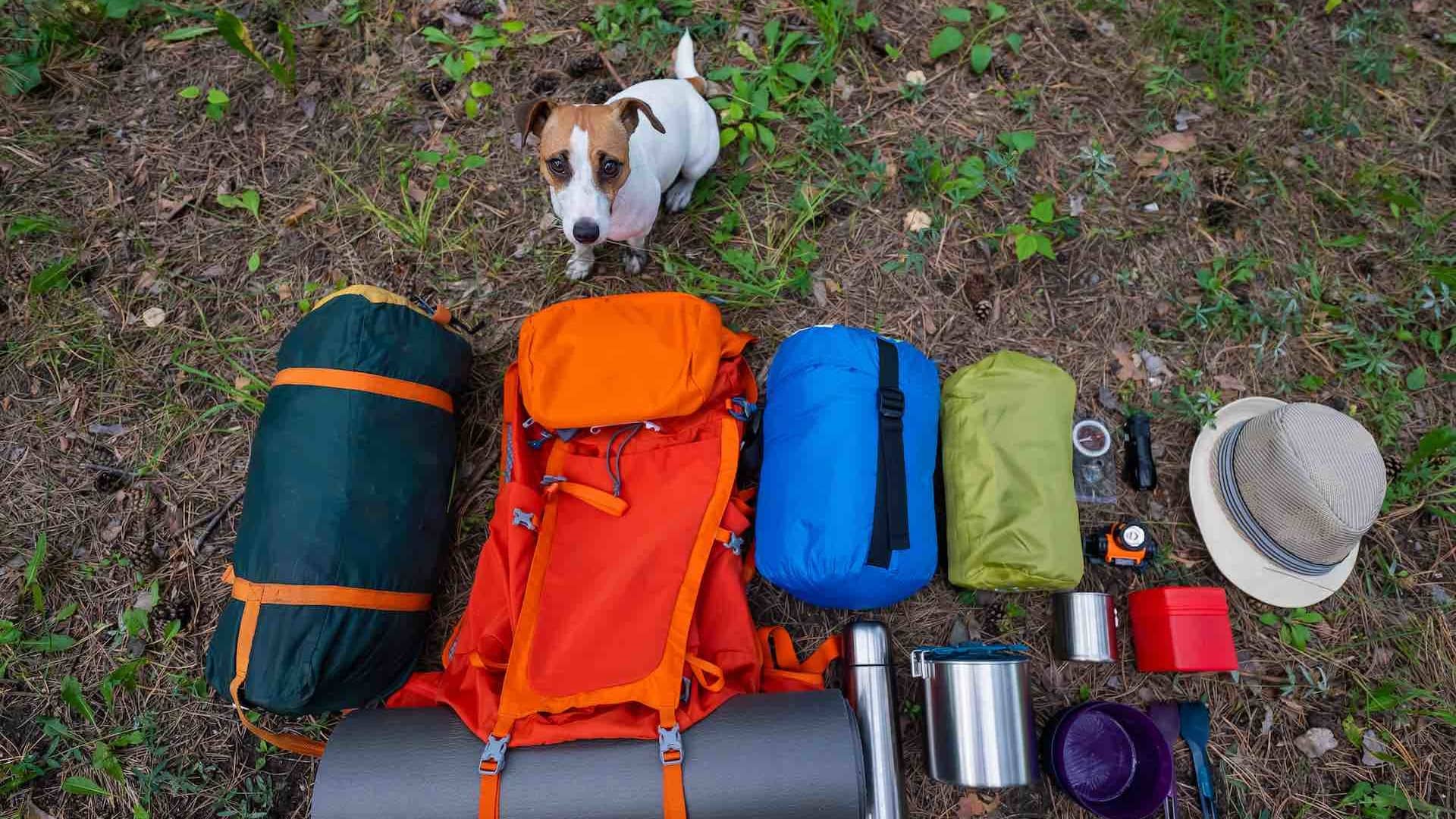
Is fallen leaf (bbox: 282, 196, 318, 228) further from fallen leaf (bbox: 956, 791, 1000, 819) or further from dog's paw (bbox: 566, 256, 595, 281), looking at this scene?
fallen leaf (bbox: 956, 791, 1000, 819)

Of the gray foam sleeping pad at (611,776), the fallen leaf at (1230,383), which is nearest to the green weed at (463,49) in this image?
the gray foam sleeping pad at (611,776)

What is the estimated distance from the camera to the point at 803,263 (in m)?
3.55

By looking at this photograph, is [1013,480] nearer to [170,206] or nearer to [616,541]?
[616,541]

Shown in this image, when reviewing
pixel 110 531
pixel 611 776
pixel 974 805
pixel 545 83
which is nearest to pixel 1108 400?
pixel 974 805

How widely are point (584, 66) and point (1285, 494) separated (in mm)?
3818

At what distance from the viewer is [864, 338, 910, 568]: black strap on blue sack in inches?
103

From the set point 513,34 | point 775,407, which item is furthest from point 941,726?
point 513,34

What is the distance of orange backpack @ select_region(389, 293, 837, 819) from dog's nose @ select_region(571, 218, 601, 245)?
33 centimetres

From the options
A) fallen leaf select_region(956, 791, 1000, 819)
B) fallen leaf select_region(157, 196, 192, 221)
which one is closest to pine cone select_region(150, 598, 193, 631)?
fallen leaf select_region(157, 196, 192, 221)

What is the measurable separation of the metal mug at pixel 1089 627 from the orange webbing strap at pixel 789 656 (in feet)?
3.18

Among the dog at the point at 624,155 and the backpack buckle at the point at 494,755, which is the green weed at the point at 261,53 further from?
the backpack buckle at the point at 494,755

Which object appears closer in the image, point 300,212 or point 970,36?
point 300,212

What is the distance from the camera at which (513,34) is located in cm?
387

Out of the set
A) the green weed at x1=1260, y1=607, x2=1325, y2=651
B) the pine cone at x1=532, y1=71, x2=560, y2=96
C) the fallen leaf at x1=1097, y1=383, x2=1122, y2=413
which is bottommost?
the green weed at x1=1260, y1=607, x2=1325, y2=651
